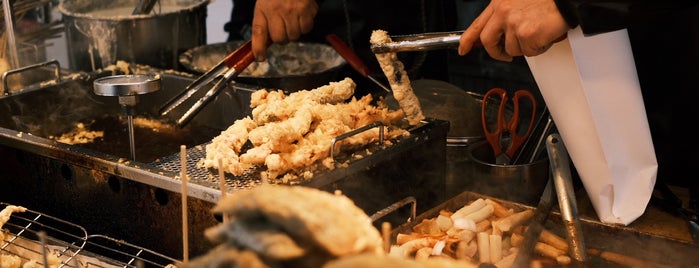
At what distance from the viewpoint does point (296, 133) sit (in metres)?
2.41

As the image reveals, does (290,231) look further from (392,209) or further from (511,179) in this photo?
(511,179)

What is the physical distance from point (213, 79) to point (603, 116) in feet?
4.77

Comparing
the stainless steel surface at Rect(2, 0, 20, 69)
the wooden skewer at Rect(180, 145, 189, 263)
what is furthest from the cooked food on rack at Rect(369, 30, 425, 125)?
the stainless steel surface at Rect(2, 0, 20, 69)

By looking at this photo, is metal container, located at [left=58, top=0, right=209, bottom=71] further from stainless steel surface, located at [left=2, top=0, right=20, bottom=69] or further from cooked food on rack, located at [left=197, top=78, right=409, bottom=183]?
cooked food on rack, located at [left=197, top=78, right=409, bottom=183]

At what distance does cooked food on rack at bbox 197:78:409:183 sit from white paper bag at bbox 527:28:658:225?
0.51 metres

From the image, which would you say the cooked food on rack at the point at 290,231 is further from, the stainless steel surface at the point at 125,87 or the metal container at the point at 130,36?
the metal container at the point at 130,36

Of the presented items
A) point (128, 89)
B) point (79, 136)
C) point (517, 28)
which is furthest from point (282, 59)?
point (517, 28)

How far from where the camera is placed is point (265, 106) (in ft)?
8.66

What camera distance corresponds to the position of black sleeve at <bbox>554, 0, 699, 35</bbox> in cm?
232

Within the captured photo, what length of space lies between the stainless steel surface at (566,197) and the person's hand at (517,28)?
12.3 inches

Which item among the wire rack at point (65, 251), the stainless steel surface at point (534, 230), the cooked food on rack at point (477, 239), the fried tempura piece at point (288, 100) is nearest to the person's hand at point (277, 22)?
the fried tempura piece at point (288, 100)

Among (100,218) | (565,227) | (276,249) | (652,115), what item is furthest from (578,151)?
(276,249)

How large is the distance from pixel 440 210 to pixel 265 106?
663 millimetres

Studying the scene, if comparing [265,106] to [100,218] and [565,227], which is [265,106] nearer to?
[100,218]
